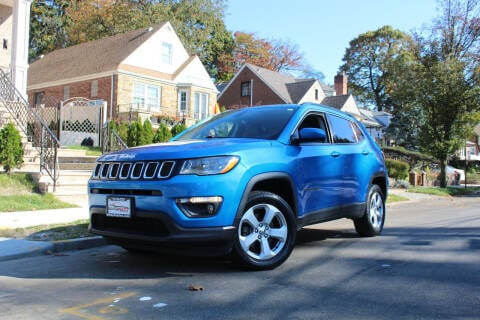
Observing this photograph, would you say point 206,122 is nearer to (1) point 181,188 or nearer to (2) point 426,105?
(1) point 181,188

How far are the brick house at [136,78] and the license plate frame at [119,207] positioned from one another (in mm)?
21295

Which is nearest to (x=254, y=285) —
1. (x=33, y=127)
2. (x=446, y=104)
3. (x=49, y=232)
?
(x=49, y=232)

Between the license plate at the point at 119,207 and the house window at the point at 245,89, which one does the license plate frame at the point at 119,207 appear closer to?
the license plate at the point at 119,207

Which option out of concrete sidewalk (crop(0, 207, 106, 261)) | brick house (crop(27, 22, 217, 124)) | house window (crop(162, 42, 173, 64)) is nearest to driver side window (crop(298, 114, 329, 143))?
concrete sidewalk (crop(0, 207, 106, 261))

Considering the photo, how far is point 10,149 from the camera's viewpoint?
10.2m

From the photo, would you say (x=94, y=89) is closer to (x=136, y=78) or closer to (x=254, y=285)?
(x=136, y=78)

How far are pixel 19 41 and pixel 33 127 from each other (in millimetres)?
5270

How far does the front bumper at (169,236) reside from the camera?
13.7 ft

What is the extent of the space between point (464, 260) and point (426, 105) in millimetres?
19068

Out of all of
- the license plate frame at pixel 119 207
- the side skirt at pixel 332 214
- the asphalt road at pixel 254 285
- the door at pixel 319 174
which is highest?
the door at pixel 319 174

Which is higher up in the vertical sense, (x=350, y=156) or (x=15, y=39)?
(x=15, y=39)

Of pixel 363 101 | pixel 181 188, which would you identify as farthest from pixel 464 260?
pixel 363 101

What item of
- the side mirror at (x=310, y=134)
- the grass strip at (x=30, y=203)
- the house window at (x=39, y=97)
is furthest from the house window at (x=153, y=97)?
the side mirror at (x=310, y=134)

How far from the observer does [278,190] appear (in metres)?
5.08
